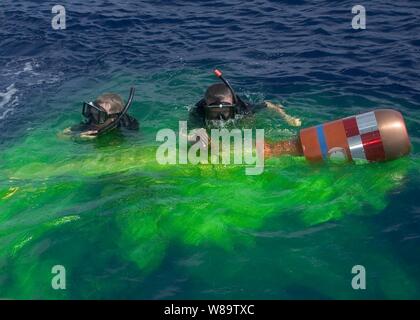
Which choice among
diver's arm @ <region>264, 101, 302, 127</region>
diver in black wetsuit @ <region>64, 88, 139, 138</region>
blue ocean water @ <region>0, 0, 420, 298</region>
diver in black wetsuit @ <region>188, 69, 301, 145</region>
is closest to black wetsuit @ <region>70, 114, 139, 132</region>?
diver in black wetsuit @ <region>64, 88, 139, 138</region>

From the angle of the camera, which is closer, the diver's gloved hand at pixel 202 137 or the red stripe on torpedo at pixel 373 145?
the red stripe on torpedo at pixel 373 145

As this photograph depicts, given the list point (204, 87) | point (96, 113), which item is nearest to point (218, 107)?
point (96, 113)

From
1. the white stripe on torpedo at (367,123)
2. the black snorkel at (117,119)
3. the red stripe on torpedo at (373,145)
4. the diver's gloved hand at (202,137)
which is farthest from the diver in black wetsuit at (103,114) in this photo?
the red stripe on torpedo at (373,145)

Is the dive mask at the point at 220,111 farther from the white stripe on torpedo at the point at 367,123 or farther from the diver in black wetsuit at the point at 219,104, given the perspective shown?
the white stripe on torpedo at the point at 367,123

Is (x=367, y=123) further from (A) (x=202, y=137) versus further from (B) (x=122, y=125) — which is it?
(B) (x=122, y=125)

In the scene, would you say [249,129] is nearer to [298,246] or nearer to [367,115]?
[367,115]

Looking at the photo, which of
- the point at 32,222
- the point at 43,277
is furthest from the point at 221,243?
the point at 32,222

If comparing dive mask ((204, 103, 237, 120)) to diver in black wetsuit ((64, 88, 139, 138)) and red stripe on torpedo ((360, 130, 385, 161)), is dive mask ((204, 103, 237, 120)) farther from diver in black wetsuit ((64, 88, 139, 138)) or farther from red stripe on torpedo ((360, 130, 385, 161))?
red stripe on torpedo ((360, 130, 385, 161))
